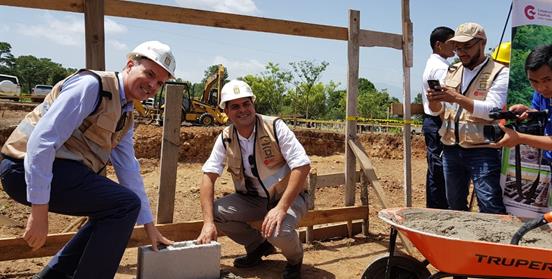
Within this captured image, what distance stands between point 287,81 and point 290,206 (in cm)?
3524

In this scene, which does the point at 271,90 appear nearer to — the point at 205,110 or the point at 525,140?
the point at 205,110

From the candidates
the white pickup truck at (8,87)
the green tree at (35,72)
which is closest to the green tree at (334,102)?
the white pickup truck at (8,87)

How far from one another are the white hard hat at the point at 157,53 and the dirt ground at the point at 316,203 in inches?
74.2

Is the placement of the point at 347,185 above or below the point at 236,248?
above

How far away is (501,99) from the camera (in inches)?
139

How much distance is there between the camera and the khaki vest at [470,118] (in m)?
3.62

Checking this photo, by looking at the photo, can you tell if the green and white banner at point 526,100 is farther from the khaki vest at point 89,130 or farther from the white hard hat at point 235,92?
the khaki vest at point 89,130

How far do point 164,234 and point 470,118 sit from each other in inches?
99.9

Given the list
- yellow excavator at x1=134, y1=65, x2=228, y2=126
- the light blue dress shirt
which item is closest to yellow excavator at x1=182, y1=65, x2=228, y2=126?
yellow excavator at x1=134, y1=65, x2=228, y2=126

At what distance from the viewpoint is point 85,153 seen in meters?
2.57

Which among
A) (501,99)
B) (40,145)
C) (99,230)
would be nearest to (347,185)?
(501,99)

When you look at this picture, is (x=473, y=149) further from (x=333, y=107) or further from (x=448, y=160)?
(x=333, y=107)

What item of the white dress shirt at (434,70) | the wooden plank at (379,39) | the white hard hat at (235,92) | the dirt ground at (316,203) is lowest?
the dirt ground at (316,203)

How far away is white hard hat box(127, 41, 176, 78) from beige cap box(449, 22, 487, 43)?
2.12 m
